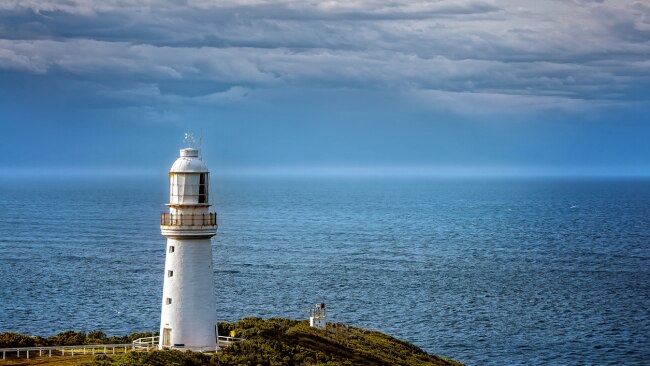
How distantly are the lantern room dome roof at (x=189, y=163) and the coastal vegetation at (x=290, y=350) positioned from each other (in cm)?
746

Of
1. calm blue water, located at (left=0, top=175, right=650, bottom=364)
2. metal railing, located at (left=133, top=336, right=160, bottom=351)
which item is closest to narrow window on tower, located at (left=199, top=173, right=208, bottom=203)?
metal railing, located at (left=133, top=336, right=160, bottom=351)

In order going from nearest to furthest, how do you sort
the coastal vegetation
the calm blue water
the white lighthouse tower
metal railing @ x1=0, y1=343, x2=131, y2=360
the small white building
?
1. the coastal vegetation
2. the white lighthouse tower
3. metal railing @ x1=0, y1=343, x2=131, y2=360
4. the small white building
5. the calm blue water

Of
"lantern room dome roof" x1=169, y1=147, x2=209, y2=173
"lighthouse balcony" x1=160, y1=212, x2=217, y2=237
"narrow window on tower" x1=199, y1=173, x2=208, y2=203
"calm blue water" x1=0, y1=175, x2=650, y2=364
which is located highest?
"lantern room dome roof" x1=169, y1=147, x2=209, y2=173

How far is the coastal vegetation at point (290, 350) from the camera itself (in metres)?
37.2

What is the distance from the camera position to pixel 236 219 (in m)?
184

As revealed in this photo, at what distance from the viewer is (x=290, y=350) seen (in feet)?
137

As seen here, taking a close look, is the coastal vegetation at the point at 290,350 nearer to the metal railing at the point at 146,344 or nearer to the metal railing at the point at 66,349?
the metal railing at the point at 146,344

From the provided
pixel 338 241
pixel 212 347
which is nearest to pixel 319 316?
pixel 212 347

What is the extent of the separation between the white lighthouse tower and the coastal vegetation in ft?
3.77

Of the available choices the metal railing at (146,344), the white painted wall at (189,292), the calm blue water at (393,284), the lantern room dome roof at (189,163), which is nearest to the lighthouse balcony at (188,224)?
the white painted wall at (189,292)

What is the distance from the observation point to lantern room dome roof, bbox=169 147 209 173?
1524 inches

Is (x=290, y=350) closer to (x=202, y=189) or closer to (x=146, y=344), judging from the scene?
(x=146, y=344)

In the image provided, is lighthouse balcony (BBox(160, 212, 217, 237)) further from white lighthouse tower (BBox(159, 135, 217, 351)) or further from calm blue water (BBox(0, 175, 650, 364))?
calm blue water (BBox(0, 175, 650, 364))

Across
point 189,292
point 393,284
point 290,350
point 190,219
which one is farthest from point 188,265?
point 393,284
